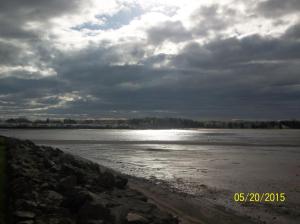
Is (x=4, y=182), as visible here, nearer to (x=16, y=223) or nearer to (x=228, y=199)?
(x=16, y=223)

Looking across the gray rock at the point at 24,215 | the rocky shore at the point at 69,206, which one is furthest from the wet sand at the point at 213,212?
the gray rock at the point at 24,215

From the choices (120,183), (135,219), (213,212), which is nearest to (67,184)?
(120,183)

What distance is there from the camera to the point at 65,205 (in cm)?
724

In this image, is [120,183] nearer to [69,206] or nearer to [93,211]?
[69,206]

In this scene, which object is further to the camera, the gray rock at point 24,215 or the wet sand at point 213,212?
the wet sand at point 213,212

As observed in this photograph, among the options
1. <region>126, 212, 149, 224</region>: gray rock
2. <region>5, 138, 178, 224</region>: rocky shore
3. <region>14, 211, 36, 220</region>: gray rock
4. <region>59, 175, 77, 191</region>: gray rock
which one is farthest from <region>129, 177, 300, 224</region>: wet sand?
<region>14, 211, 36, 220</region>: gray rock
